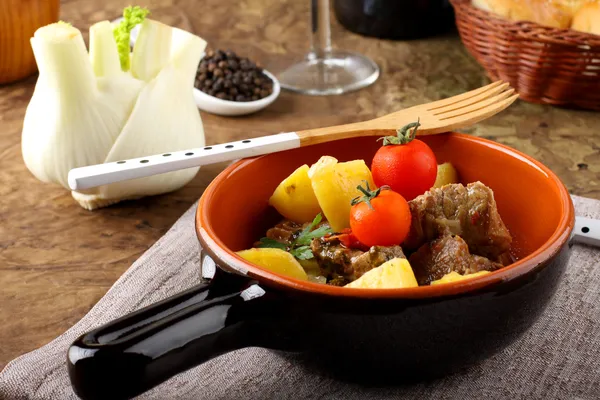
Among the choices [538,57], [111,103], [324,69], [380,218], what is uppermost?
[380,218]

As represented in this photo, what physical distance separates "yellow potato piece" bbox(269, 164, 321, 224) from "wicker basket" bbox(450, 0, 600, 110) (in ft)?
2.90

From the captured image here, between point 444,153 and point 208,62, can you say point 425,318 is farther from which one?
point 208,62

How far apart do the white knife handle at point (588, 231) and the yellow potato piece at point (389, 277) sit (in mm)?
455

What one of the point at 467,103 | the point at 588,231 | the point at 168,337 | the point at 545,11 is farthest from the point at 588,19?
the point at 168,337

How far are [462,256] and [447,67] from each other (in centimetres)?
134

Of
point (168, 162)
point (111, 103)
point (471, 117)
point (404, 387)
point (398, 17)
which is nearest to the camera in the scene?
point (404, 387)

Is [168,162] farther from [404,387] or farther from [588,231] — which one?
[588,231]

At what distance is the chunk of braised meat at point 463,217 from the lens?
3.23 ft

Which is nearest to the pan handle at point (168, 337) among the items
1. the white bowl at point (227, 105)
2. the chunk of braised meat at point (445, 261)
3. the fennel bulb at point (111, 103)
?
the chunk of braised meat at point (445, 261)

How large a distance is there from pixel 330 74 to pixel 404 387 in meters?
1.35

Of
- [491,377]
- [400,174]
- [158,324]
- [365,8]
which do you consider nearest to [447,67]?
[365,8]

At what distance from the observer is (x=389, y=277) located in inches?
33.6

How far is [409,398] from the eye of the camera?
92 cm

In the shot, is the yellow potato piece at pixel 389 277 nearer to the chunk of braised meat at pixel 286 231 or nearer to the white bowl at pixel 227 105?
the chunk of braised meat at pixel 286 231
